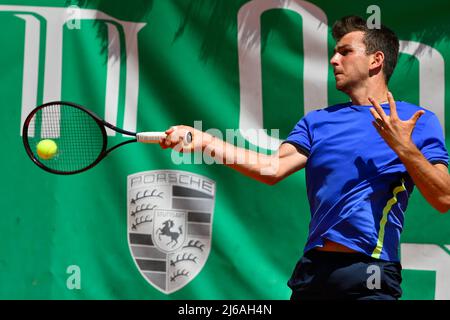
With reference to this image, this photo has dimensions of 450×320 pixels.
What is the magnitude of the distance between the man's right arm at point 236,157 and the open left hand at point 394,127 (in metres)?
0.39

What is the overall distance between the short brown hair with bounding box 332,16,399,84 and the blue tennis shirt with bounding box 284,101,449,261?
26 centimetres

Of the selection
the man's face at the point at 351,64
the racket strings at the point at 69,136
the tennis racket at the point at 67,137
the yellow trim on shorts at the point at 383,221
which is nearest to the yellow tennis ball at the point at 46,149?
the tennis racket at the point at 67,137

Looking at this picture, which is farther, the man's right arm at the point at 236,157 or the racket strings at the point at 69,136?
the racket strings at the point at 69,136

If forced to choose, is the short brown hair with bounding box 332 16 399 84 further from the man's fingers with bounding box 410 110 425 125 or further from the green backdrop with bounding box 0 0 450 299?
the green backdrop with bounding box 0 0 450 299

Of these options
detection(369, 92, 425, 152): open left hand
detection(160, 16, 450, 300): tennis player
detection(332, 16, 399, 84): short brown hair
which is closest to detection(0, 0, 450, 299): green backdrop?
detection(332, 16, 399, 84): short brown hair

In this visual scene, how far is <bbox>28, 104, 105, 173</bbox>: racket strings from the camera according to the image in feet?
12.7

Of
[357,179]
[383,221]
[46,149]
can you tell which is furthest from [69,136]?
[383,221]

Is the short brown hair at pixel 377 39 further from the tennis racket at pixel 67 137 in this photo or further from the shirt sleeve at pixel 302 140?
the tennis racket at pixel 67 137

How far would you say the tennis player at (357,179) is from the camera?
279 cm

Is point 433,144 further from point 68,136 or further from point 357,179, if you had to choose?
point 68,136

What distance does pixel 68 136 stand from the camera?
4.00 metres

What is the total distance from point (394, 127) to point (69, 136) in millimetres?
1798

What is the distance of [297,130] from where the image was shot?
311 centimetres
